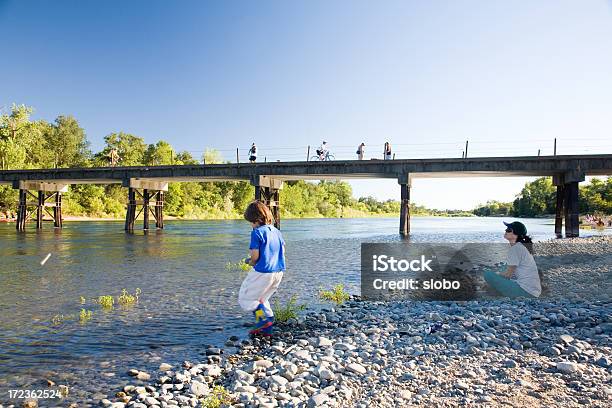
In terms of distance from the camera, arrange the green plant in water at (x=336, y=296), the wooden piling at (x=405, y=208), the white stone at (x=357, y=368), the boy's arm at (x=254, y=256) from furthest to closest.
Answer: the wooden piling at (x=405, y=208) → the green plant in water at (x=336, y=296) → the boy's arm at (x=254, y=256) → the white stone at (x=357, y=368)

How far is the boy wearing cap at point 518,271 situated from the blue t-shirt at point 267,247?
421 cm

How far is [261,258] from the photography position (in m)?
7.26

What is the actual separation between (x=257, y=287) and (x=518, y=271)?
5.37 metres

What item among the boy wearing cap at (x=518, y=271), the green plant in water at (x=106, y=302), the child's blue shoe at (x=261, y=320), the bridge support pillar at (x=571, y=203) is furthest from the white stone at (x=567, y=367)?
the bridge support pillar at (x=571, y=203)

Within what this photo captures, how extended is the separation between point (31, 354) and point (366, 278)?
36.6 feet

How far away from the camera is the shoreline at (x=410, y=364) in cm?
526

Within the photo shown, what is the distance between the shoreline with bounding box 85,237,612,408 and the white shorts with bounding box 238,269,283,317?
30.4 inches

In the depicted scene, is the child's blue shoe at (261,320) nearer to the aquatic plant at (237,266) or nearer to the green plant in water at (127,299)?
the green plant in water at (127,299)

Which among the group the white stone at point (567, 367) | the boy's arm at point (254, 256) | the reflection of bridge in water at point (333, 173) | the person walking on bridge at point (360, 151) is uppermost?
the person walking on bridge at point (360, 151)

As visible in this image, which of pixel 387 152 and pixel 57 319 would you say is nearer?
pixel 57 319

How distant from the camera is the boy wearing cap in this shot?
8398 millimetres

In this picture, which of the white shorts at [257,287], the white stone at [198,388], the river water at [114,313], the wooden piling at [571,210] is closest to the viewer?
the white stone at [198,388]

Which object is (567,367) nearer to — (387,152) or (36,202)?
(387,152)

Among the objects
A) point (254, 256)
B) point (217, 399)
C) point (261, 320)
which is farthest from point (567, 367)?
point (261, 320)
